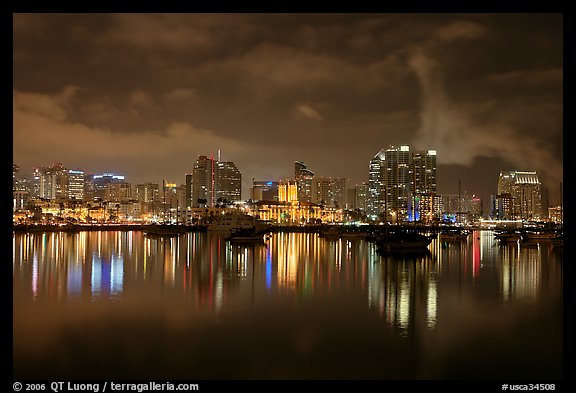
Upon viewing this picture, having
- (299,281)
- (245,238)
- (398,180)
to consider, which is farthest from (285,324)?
A: (398,180)

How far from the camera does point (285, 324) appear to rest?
1201 centimetres

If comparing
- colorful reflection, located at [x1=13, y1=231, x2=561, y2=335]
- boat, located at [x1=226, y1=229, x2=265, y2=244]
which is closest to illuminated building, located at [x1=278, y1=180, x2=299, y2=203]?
boat, located at [x1=226, y1=229, x2=265, y2=244]

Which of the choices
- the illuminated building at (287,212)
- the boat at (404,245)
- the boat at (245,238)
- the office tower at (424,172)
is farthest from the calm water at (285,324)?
the office tower at (424,172)

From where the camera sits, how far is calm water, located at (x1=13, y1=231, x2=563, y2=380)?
911 cm

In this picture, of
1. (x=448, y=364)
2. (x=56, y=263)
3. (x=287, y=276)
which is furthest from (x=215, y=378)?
(x=56, y=263)

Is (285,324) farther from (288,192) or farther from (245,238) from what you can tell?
(288,192)

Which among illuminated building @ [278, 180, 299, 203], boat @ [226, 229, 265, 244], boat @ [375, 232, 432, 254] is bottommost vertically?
boat @ [226, 229, 265, 244]

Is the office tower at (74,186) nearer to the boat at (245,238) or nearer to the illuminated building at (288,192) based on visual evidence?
the illuminated building at (288,192)

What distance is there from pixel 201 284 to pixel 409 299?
6.87m

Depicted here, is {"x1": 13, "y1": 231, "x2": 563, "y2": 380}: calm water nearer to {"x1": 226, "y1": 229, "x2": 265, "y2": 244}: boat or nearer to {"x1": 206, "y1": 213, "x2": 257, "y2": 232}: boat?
{"x1": 226, "y1": 229, "x2": 265, "y2": 244}: boat

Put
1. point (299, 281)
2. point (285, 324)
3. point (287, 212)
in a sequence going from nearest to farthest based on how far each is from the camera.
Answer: point (285, 324) < point (299, 281) < point (287, 212)

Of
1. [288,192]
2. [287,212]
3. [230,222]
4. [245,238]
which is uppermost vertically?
[288,192]

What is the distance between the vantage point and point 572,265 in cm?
852

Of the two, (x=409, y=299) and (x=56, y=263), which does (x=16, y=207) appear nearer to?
(x=56, y=263)
